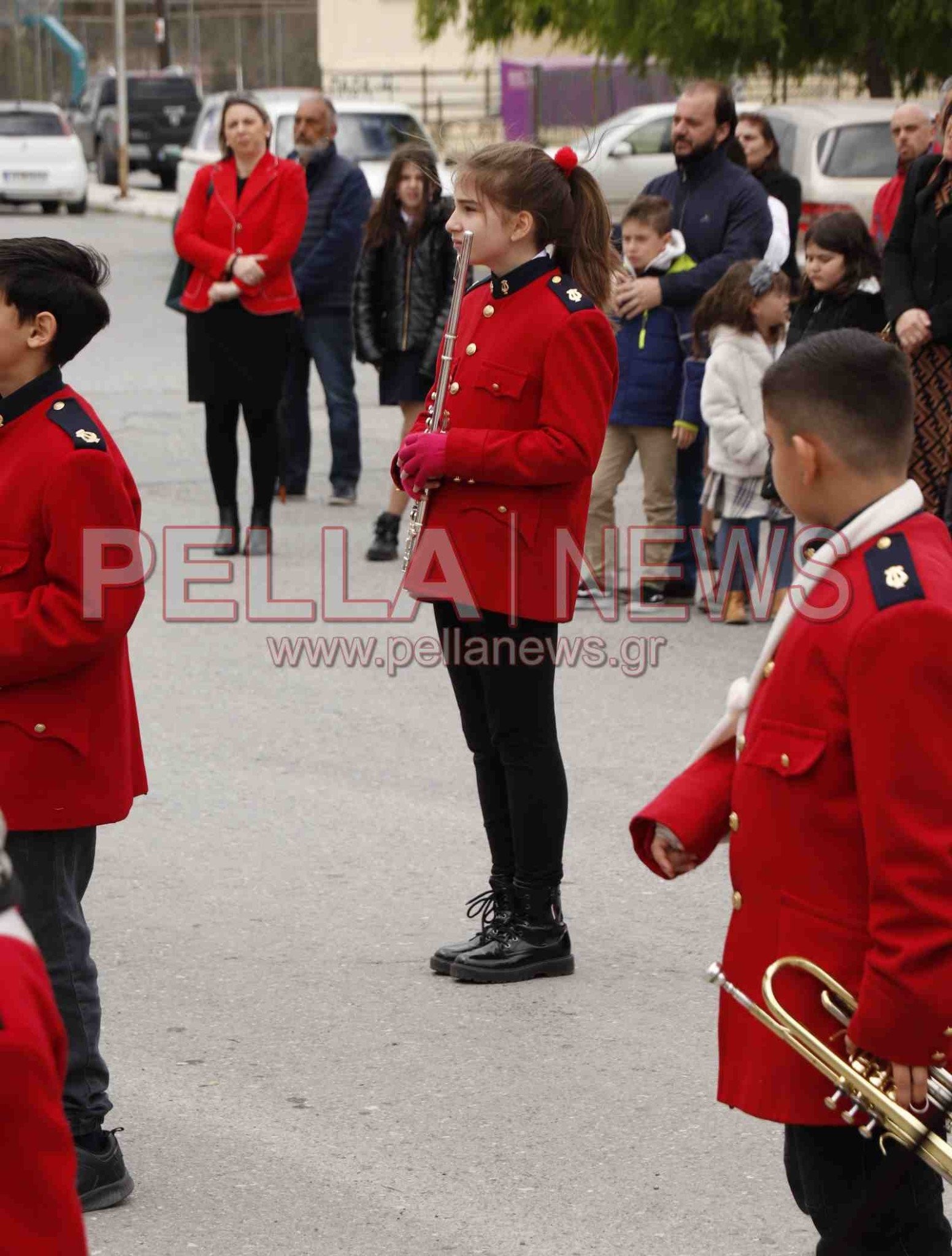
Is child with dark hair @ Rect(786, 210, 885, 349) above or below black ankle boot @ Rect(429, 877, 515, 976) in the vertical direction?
above

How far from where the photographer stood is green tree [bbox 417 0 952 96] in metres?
17.4

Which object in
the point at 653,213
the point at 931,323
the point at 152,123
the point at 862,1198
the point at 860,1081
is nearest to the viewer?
the point at 860,1081

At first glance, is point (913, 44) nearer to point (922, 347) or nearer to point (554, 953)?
point (922, 347)

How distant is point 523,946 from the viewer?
455 cm

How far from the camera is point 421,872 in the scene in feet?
17.1

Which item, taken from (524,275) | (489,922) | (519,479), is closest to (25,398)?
(519,479)

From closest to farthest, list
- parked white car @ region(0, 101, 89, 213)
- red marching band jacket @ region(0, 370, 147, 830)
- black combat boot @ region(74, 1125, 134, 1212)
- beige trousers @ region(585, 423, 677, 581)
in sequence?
red marching band jacket @ region(0, 370, 147, 830) → black combat boot @ region(74, 1125, 134, 1212) → beige trousers @ region(585, 423, 677, 581) → parked white car @ region(0, 101, 89, 213)

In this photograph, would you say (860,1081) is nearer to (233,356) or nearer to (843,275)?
(843,275)

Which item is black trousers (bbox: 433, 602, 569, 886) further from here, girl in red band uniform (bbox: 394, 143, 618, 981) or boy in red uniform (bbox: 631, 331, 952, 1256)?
boy in red uniform (bbox: 631, 331, 952, 1256)

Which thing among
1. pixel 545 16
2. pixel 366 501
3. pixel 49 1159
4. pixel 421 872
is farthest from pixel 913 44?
pixel 49 1159

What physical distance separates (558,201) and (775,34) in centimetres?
1406

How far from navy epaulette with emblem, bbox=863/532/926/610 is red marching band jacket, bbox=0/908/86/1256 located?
3.83 feet

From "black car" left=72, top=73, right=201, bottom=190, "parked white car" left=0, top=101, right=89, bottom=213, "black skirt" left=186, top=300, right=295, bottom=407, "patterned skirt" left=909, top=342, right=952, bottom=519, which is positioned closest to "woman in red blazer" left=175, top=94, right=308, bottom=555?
"black skirt" left=186, top=300, right=295, bottom=407

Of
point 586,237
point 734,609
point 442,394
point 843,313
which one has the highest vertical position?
point 586,237
